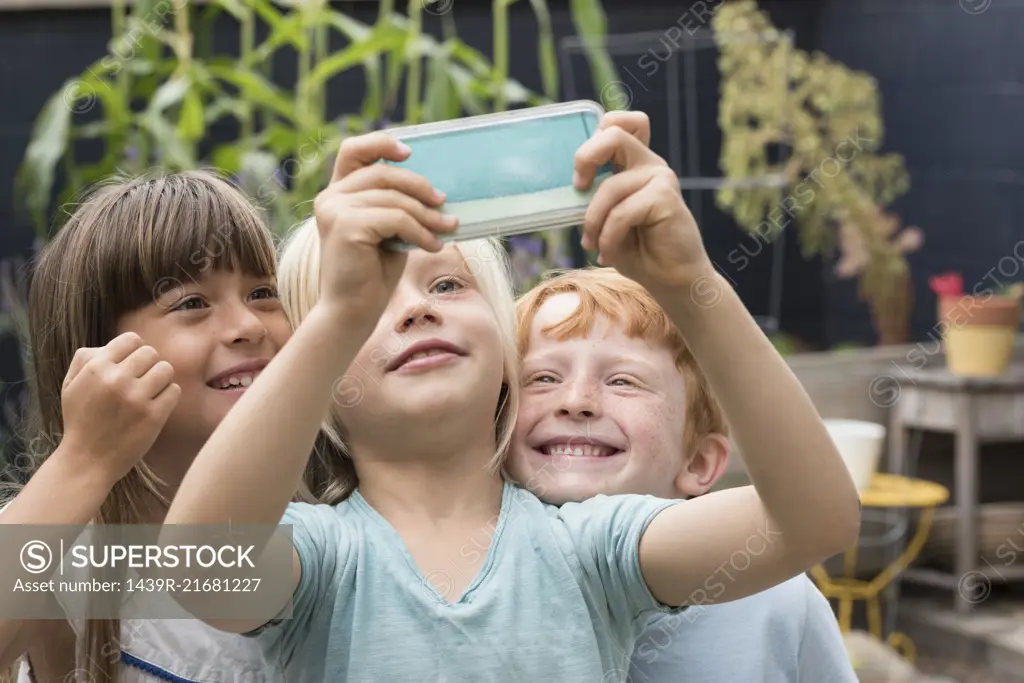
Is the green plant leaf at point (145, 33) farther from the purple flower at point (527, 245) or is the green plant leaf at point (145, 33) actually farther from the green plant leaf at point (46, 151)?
the purple flower at point (527, 245)

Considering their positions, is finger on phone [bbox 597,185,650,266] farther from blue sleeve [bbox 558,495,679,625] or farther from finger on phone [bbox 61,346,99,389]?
finger on phone [bbox 61,346,99,389]

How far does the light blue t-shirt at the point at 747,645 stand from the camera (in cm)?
103

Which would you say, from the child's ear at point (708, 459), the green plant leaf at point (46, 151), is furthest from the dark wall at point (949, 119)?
the child's ear at point (708, 459)

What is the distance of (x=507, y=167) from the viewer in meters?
0.76

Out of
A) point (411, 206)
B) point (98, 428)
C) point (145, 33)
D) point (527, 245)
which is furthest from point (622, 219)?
point (145, 33)

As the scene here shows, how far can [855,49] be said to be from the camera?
169 inches

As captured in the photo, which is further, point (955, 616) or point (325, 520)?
point (955, 616)

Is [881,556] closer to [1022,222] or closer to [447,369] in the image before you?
[1022,222]

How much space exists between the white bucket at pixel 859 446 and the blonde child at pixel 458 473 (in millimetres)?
2112

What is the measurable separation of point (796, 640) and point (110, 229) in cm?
70

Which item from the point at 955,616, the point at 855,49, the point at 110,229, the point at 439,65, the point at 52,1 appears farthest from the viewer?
the point at 855,49

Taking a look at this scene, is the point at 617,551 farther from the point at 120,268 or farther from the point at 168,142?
the point at 168,142

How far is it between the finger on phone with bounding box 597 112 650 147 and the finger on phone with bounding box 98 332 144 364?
0.40 metres

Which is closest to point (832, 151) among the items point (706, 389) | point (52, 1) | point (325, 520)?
point (52, 1)
